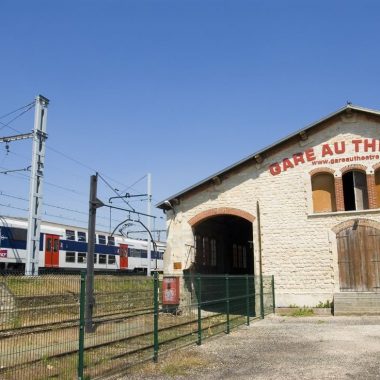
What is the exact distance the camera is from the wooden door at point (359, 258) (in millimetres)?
18547

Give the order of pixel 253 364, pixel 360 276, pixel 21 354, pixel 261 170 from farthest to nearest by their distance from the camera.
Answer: pixel 261 170
pixel 360 276
pixel 253 364
pixel 21 354

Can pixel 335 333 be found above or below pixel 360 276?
below

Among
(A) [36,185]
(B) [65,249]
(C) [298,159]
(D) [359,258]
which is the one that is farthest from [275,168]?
(B) [65,249]

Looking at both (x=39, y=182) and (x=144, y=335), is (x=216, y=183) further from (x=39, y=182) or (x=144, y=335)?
(x=144, y=335)

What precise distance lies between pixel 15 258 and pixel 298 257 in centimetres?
1658

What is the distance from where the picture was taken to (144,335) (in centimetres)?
945

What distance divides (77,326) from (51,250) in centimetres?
2272

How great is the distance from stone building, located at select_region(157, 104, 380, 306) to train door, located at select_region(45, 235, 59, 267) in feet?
34.8

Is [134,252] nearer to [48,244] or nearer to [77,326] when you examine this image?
[48,244]

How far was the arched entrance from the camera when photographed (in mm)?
22641

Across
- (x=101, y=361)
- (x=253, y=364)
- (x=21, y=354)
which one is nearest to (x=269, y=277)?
(x=253, y=364)

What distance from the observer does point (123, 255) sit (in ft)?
124

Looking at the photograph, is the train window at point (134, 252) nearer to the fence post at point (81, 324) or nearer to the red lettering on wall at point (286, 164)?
the red lettering on wall at point (286, 164)

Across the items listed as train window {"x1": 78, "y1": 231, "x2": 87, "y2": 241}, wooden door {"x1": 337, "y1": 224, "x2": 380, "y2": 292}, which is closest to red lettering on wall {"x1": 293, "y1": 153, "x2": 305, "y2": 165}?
wooden door {"x1": 337, "y1": 224, "x2": 380, "y2": 292}
